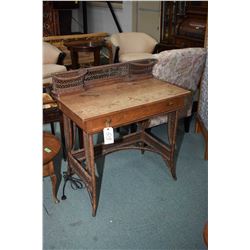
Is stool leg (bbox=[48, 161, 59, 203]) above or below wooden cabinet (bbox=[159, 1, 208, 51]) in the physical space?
below

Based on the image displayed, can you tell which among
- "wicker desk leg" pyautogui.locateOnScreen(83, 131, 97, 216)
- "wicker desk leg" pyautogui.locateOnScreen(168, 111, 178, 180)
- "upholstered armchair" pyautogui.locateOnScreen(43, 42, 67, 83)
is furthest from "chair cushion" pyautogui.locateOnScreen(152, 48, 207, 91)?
"upholstered armchair" pyautogui.locateOnScreen(43, 42, 67, 83)

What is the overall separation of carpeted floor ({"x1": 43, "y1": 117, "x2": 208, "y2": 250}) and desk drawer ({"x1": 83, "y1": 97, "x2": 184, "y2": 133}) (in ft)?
1.97

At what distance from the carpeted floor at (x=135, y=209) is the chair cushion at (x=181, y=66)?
0.68 metres

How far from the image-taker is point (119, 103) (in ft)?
5.54

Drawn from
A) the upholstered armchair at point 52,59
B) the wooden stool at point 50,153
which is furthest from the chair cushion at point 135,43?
the wooden stool at point 50,153

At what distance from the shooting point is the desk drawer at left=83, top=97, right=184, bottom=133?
1.55 m

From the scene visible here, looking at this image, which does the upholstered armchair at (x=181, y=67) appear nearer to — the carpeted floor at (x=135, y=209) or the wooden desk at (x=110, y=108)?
the wooden desk at (x=110, y=108)

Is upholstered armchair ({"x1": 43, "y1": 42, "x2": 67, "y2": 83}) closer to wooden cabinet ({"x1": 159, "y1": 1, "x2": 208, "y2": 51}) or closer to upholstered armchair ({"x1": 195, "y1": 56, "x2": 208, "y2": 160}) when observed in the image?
wooden cabinet ({"x1": 159, "y1": 1, "x2": 208, "y2": 51})

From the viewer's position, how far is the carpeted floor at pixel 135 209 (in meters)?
1.65
